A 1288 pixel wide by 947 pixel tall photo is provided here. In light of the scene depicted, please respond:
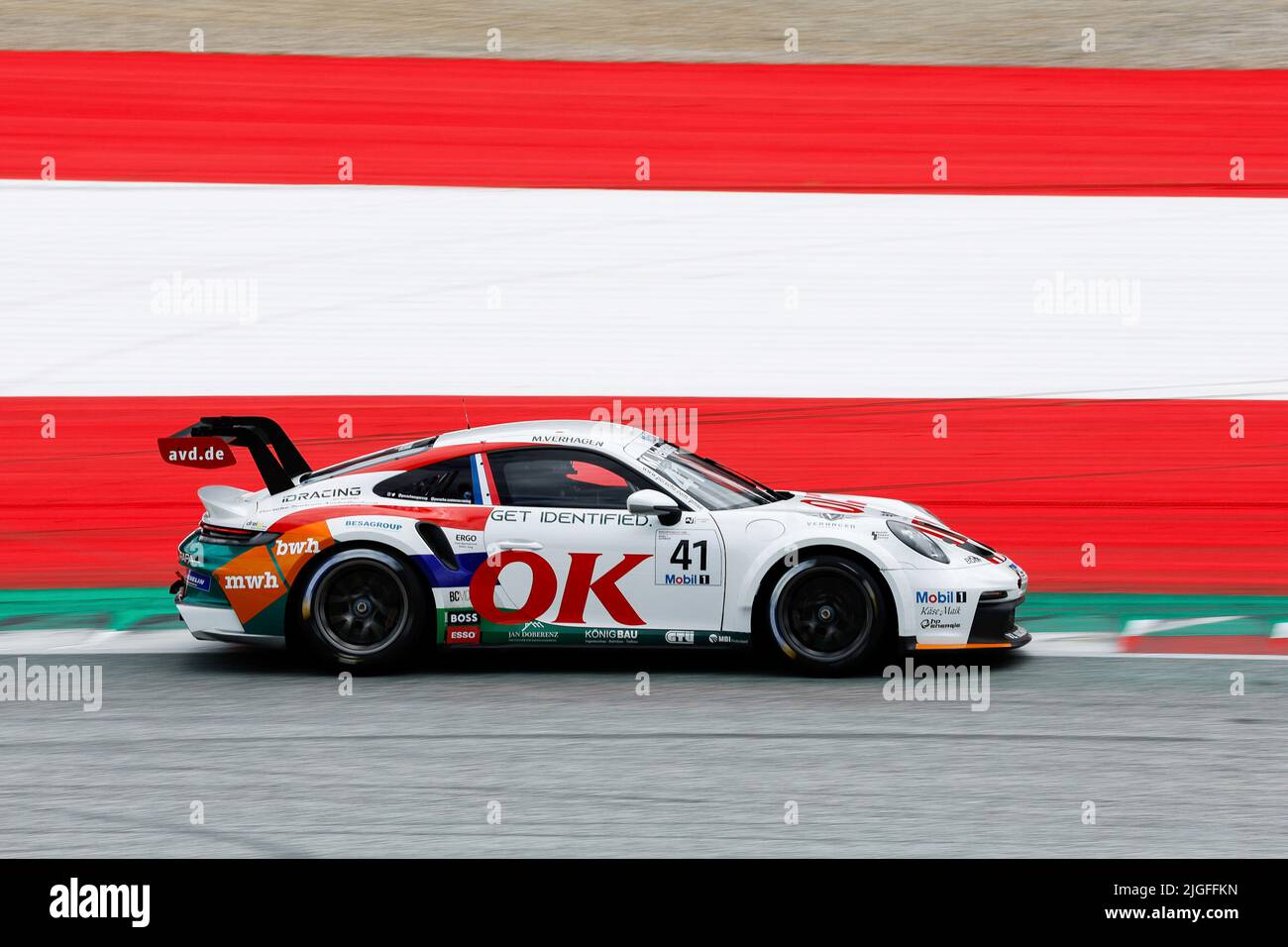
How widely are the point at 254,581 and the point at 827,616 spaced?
9.19 ft

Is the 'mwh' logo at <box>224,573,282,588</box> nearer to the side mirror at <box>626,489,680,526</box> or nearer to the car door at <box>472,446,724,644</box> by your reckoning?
the car door at <box>472,446,724,644</box>

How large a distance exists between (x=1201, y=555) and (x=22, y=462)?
8067 millimetres

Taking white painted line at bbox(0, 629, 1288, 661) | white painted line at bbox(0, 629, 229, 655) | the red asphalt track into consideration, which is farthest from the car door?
the red asphalt track

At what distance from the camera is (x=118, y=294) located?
35.6ft

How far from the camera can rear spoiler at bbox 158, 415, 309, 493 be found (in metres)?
7.50

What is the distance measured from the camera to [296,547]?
7.35 m

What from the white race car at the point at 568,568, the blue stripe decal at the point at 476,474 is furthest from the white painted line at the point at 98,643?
the blue stripe decal at the point at 476,474

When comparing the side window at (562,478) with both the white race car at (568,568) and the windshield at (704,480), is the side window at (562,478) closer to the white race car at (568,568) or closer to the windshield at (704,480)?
the white race car at (568,568)

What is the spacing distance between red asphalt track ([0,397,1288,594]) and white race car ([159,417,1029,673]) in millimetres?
2956

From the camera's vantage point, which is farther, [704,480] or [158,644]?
[158,644]

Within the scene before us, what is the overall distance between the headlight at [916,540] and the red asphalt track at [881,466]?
305 centimetres

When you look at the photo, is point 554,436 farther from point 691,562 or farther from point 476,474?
point 691,562

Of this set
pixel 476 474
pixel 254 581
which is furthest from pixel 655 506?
pixel 254 581

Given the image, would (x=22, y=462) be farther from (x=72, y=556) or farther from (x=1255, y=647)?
(x=1255, y=647)
